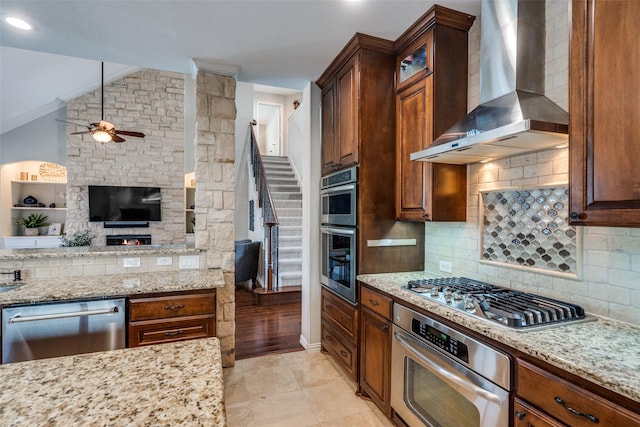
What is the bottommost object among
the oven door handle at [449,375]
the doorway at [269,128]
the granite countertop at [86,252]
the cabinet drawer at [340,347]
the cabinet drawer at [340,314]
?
the cabinet drawer at [340,347]

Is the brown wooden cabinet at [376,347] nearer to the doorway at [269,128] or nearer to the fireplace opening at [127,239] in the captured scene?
the fireplace opening at [127,239]

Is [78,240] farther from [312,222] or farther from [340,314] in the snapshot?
[340,314]

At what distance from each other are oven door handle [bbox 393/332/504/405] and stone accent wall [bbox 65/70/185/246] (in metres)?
6.38

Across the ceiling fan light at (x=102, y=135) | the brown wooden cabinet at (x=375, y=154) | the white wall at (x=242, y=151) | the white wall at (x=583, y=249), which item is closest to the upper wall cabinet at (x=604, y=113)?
the white wall at (x=583, y=249)

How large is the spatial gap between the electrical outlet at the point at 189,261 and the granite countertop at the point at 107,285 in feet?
0.41

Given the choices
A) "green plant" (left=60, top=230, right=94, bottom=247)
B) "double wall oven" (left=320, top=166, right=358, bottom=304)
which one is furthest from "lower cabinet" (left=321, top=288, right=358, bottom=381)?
"green plant" (left=60, top=230, right=94, bottom=247)

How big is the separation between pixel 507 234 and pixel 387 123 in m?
1.19

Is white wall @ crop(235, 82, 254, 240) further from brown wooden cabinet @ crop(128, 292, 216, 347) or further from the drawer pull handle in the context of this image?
the drawer pull handle

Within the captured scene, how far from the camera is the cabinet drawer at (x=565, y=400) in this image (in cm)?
98

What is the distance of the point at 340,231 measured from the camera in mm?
2725

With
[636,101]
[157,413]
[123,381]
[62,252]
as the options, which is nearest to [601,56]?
[636,101]

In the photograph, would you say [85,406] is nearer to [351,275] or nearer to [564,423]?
[564,423]

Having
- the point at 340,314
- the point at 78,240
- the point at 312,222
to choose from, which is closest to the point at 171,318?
the point at 340,314

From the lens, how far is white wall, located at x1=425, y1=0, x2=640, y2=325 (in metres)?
1.45
